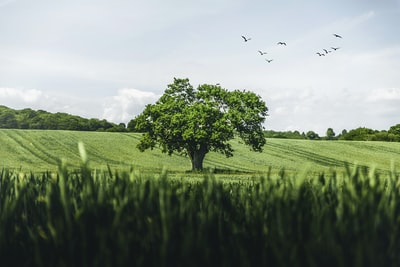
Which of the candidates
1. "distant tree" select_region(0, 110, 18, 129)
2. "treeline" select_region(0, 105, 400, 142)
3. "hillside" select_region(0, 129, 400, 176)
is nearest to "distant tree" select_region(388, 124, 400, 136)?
"treeline" select_region(0, 105, 400, 142)

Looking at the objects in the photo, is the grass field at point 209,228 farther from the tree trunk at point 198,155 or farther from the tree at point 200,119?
the tree trunk at point 198,155

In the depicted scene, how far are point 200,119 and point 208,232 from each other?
47.7m

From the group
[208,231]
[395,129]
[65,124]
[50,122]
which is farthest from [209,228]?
[395,129]

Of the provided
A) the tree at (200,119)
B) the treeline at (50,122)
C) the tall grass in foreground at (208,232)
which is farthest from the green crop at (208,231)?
the treeline at (50,122)

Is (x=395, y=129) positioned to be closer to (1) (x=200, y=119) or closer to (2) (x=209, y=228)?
(1) (x=200, y=119)

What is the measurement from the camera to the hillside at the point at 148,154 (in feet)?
190

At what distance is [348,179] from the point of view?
244 cm

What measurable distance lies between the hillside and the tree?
331 centimetres

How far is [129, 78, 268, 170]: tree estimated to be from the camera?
50.1 m

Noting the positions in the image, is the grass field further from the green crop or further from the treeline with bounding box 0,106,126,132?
the treeline with bounding box 0,106,126,132

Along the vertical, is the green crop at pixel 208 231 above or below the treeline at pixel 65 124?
below

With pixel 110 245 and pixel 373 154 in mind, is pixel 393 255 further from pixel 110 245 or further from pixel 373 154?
pixel 373 154

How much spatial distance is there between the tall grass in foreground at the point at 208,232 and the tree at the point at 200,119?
45.6 meters

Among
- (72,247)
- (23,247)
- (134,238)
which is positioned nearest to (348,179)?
(134,238)
